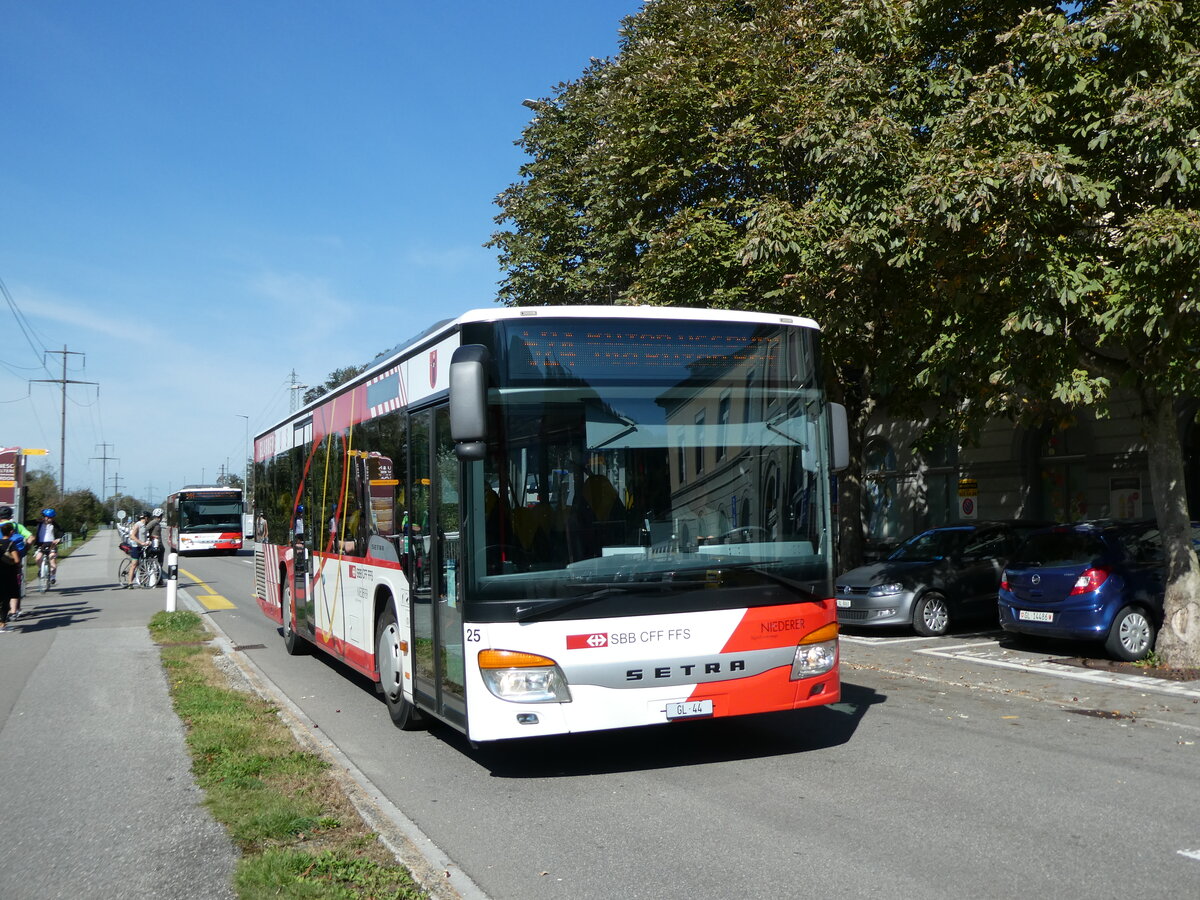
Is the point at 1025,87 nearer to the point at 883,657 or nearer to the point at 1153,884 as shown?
the point at 883,657

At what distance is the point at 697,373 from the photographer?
278 inches

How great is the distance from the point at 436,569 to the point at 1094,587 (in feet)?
25.6

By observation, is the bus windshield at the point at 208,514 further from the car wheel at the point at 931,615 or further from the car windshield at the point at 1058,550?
the car windshield at the point at 1058,550

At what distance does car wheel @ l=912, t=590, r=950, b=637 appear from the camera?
14.9 metres

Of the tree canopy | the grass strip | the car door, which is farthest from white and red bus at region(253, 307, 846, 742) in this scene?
the car door

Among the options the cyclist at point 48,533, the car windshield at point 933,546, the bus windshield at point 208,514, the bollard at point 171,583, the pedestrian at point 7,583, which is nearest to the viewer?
the car windshield at point 933,546

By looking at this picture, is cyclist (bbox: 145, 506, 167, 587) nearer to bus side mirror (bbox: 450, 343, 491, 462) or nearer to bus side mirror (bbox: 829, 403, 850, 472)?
bus side mirror (bbox: 450, 343, 491, 462)

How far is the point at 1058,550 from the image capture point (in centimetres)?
1240

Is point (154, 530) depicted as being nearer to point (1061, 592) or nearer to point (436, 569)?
point (1061, 592)

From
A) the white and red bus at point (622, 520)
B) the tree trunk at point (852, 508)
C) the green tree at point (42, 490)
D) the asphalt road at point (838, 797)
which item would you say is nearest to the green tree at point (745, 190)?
the tree trunk at point (852, 508)

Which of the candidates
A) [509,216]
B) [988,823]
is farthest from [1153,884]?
[509,216]

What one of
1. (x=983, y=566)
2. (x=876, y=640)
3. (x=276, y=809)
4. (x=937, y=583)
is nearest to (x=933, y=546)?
(x=983, y=566)

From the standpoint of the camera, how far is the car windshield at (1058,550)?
39.6 feet

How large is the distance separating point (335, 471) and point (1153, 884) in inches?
314
